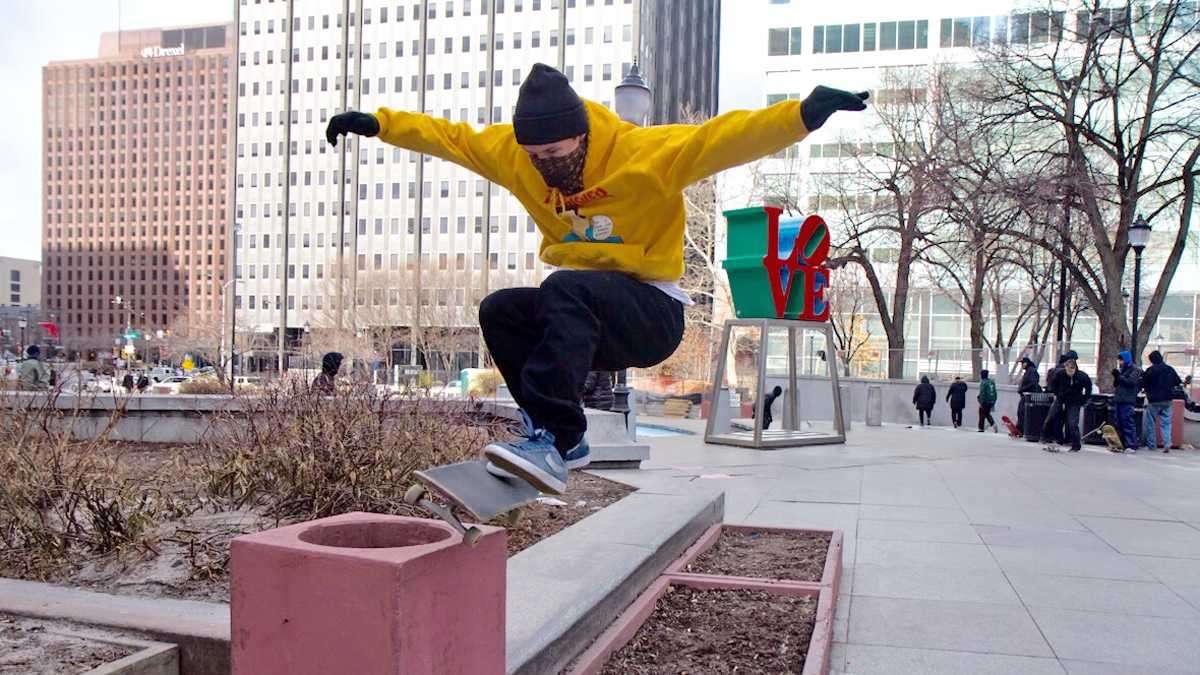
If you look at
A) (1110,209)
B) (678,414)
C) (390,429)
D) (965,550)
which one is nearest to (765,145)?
(390,429)

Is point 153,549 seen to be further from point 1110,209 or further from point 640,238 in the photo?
point 1110,209

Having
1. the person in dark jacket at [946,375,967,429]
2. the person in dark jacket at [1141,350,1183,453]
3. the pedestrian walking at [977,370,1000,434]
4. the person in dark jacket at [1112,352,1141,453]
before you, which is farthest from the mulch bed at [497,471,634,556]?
the person in dark jacket at [946,375,967,429]

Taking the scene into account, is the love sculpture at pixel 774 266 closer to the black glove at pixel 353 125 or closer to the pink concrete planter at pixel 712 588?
the pink concrete planter at pixel 712 588

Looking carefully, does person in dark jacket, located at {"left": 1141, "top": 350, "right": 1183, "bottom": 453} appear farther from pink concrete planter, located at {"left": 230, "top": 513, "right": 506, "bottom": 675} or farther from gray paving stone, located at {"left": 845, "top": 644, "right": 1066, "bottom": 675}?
pink concrete planter, located at {"left": 230, "top": 513, "right": 506, "bottom": 675}

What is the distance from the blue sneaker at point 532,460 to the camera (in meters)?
2.65

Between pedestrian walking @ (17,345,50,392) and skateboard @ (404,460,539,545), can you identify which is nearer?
skateboard @ (404,460,539,545)

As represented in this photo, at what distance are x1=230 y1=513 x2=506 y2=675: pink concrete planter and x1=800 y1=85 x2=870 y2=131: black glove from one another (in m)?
1.69

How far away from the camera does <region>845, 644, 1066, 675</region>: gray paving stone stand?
3.77m

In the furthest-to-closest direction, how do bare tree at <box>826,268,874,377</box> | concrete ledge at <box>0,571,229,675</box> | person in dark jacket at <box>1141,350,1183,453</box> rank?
1. bare tree at <box>826,268,874,377</box>
2. person in dark jacket at <box>1141,350,1183,453</box>
3. concrete ledge at <box>0,571,229,675</box>

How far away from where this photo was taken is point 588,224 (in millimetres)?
3291

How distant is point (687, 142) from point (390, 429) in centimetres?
344

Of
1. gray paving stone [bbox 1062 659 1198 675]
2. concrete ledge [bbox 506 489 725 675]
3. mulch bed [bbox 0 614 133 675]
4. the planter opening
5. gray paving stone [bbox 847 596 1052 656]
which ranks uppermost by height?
the planter opening

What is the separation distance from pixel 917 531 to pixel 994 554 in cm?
90

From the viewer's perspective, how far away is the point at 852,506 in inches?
331
